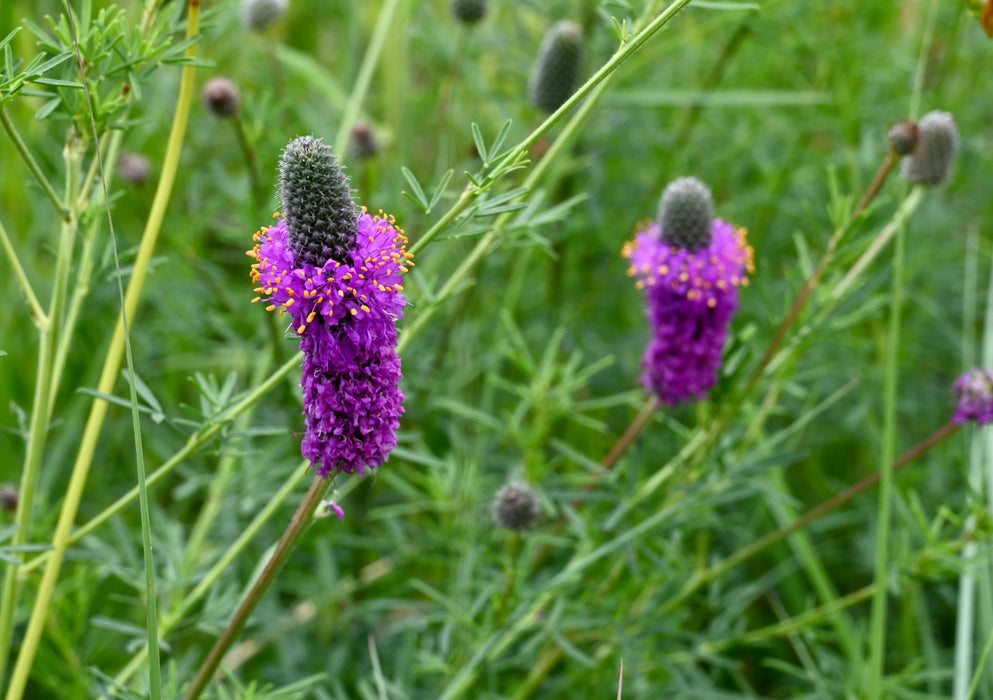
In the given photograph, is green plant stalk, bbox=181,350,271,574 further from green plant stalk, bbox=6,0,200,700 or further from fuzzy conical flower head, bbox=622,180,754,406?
fuzzy conical flower head, bbox=622,180,754,406

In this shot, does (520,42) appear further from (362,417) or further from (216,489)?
(362,417)

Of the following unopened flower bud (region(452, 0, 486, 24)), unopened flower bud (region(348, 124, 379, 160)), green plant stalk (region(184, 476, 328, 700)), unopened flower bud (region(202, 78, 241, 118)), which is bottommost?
green plant stalk (region(184, 476, 328, 700))

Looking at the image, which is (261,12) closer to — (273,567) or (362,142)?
(362,142)

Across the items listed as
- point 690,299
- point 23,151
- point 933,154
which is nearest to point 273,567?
point 23,151

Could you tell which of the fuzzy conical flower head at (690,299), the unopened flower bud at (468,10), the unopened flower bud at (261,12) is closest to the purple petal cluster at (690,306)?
the fuzzy conical flower head at (690,299)

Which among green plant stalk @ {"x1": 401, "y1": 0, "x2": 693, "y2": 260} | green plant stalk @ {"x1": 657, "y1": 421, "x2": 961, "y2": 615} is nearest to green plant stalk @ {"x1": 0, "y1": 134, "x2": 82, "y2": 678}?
green plant stalk @ {"x1": 401, "y1": 0, "x2": 693, "y2": 260}

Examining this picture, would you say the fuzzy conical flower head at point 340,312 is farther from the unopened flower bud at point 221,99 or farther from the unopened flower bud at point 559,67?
the unopened flower bud at point 559,67

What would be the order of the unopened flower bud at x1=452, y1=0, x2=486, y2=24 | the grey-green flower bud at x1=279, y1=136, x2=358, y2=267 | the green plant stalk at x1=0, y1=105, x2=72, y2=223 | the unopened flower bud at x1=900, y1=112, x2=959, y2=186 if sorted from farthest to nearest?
1. the unopened flower bud at x1=452, y1=0, x2=486, y2=24
2. the unopened flower bud at x1=900, y1=112, x2=959, y2=186
3. the green plant stalk at x1=0, y1=105, x2=72, y2=223
4. the grey-green flower bud at x1=279, y1=136, x2=358, y2=267
